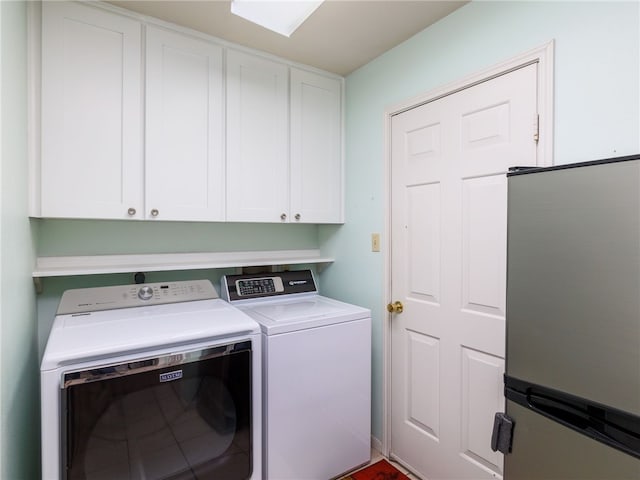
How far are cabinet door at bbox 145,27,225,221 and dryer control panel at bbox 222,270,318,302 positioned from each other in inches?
16.6

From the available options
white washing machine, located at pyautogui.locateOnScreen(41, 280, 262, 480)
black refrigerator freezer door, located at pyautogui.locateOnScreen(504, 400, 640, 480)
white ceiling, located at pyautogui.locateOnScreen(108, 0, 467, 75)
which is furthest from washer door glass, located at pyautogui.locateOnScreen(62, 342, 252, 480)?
white ceiling, located at pyautogui.locateOnScreen(108, 0, 467, 75)

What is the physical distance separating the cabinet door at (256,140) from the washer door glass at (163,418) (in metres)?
0.84

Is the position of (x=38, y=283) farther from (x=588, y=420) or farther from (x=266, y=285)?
(x=588, y=420)

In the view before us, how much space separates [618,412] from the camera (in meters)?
0.78

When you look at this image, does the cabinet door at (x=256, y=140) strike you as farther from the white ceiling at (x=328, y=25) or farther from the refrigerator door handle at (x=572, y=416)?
the refrigerator door handle at (x=572, y=416)

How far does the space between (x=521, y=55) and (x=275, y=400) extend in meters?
1.77

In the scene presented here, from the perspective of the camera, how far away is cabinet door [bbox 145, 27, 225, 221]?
5.44 ft

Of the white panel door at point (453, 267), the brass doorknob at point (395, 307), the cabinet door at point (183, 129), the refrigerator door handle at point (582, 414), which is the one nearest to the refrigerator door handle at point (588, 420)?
the refrigerator door handle at point (582, 414)

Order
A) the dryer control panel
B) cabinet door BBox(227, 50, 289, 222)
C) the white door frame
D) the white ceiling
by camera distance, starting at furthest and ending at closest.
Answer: the dryer control panel, cabinet door BBox(227, 50, 289, 222), the white ceiling, the white door frame

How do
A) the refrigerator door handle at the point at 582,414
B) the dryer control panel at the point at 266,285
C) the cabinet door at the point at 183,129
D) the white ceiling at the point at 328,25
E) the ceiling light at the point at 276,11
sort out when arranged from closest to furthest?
the refrigerator door handle at the point at 582,414 → the ceiling light at the point at 276,11 → the white ceiling at the point at 328,25 → the cabinet door at the point at 183,129 → the dryer control panel at the point at 266,285

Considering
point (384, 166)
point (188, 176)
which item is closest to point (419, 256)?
point (384, 166)

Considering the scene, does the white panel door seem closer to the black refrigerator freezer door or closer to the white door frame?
the white door frame

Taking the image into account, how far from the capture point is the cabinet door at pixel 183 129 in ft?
5.44

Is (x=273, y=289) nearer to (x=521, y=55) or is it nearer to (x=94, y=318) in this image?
(x=94, y=318)
